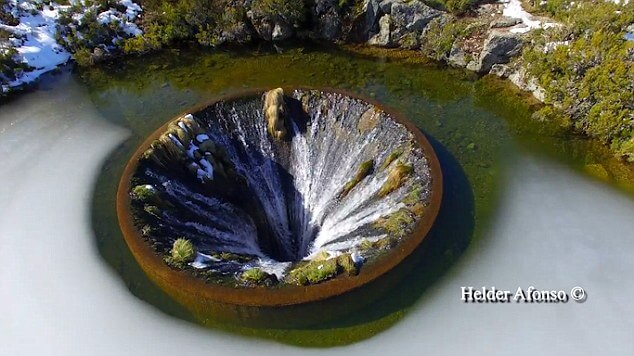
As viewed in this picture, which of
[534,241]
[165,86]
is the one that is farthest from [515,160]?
[165,86]

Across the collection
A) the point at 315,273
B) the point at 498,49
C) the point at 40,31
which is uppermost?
the point at 40,31

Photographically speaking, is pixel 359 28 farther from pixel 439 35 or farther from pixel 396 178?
pixel 396 178

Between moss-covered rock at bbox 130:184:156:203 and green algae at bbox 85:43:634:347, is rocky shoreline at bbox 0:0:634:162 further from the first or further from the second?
moss-covered rock at bbox 130:184:156:203

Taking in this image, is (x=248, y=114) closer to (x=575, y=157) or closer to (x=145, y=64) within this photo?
(x=145, y=64)

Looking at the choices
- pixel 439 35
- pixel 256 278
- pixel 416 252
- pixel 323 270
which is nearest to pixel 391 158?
pixel 416 252

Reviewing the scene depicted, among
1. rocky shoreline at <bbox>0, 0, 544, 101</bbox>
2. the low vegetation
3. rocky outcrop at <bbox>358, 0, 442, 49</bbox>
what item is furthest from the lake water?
rocky outcrop at <bbox>358, 0, 442, 49</bbox>
